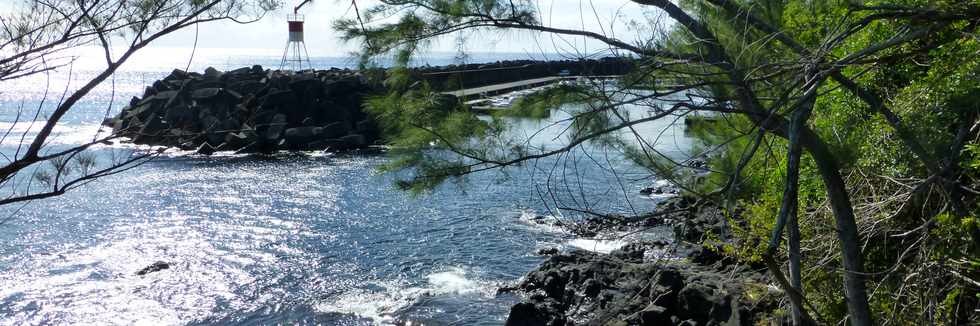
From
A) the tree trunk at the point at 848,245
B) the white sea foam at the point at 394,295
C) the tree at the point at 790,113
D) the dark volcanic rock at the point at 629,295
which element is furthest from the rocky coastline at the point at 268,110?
the tree trunk at the point at 848,245

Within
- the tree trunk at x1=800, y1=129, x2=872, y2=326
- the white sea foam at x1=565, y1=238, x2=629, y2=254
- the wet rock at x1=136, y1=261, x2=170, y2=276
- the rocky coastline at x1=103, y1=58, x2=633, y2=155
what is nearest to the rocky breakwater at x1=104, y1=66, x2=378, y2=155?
the rocky coastline at x1=103, y1=58, x2=633, y2=155

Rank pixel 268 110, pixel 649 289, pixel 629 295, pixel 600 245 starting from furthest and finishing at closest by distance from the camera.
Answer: pixel 268 110 < pixel 600 245 < pixel 629 295 < pixel 649 289

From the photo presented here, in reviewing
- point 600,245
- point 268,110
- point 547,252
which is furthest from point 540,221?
point 268,110

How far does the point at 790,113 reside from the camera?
13.8 ft

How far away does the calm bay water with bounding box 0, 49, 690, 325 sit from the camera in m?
10.3

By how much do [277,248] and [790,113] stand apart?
1028 centimetres

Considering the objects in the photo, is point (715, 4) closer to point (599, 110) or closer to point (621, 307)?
point (599, 110)

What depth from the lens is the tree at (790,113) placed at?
3.56 m

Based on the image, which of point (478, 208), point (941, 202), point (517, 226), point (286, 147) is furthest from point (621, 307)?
point (286, 147)

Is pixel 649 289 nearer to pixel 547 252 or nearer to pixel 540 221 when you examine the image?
pixel 547 252

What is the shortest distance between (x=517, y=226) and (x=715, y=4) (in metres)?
10.2

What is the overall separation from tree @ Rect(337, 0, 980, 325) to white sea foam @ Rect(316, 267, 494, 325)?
6109 mm

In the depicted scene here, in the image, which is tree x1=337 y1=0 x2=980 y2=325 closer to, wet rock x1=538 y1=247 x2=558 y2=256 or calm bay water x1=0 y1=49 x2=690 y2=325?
calm bay water x1=0 y1=49 x2=690 y2=325

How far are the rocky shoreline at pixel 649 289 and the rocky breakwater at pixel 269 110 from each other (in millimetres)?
14468
